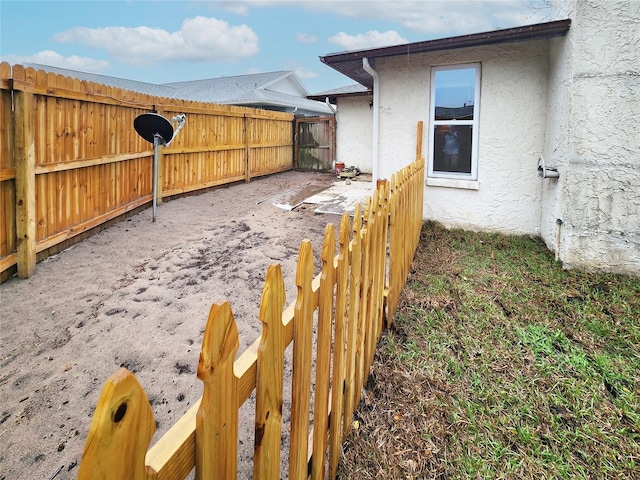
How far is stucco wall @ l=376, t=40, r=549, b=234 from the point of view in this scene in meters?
5.85

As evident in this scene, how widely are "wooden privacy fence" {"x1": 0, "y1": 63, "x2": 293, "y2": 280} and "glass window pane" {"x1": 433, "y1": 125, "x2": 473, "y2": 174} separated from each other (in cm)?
532

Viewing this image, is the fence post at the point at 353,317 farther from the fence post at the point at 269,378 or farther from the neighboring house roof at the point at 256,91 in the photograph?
the neighboring house roof at the point at 256,91

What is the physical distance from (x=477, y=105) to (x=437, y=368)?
4.89 metres

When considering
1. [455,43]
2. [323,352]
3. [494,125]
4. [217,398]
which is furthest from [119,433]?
[494,125]

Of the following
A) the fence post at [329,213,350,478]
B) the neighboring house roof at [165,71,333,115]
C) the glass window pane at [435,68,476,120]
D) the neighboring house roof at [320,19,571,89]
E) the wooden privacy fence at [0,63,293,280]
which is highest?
the neighboring house roof at [165,71,333,115]

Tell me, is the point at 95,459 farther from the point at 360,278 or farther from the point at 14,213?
the point at 14,213

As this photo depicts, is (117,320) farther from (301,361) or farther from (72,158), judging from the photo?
(72,158)

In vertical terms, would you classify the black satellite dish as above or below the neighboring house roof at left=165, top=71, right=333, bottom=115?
below

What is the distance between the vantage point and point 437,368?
2.77 meters

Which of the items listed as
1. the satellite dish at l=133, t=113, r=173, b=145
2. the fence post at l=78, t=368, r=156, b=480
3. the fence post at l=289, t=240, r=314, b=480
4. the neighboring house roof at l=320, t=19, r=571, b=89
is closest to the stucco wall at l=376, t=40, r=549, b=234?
the neighboring house roof at l=320, t=19, r=571, b=89

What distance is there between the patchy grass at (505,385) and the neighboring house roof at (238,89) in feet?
58.8

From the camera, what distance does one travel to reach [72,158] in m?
5.20

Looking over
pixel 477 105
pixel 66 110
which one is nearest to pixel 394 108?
pixel 477 105

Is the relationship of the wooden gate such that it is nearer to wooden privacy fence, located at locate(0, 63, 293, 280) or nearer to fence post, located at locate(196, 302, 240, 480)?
wooden privacy fence, located at locate(0, 63, 293, 280)
